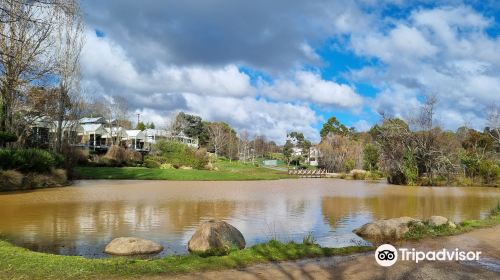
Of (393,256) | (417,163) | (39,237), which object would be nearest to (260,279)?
(393,256)

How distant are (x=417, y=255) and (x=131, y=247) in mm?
5912

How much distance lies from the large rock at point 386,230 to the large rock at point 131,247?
17.8 ft

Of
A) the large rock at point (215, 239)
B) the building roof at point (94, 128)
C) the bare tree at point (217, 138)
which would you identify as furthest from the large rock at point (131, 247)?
the bare tree at point (217, 138)

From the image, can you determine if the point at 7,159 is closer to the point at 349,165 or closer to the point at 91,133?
the point at 91,133

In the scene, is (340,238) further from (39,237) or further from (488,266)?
(39,237)

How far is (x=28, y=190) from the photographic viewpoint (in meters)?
25.8

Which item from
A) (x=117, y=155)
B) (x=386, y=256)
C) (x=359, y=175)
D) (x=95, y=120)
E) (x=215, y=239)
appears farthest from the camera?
(x=95, y=120)

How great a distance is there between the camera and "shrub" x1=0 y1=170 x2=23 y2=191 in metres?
24.7

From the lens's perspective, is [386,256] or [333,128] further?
[333,128]

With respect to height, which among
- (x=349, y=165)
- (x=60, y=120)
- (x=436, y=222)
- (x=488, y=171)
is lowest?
(x=436, y=222)

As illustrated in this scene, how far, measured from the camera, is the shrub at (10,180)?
24688mm

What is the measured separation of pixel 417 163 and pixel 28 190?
106 ft

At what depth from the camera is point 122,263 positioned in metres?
7.39

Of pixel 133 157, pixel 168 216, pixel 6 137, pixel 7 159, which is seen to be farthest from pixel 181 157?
pixel 168 216
